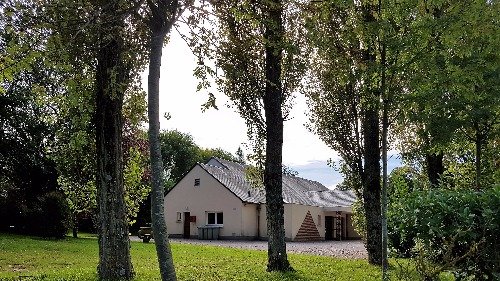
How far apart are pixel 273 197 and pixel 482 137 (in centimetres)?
529

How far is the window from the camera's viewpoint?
37125 millimetres

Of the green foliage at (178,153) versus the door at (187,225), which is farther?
the green foliage at (178,153)

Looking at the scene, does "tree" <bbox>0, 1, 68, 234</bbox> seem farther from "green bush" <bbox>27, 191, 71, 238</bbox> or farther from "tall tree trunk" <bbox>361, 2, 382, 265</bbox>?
"tall tree trunk" <bbox>361, 2, 382, 265</bbox>

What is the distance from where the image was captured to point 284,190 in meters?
39.3

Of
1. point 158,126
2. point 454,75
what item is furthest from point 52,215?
point 454,75

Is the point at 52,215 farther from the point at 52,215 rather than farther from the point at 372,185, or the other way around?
the point at 372,185

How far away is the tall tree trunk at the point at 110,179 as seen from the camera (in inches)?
387

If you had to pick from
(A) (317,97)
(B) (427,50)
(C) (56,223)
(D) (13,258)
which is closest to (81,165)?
(D) (13,258)

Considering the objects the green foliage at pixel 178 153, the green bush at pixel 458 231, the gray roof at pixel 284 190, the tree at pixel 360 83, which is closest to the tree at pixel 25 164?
the gray roof at pixel 284 190

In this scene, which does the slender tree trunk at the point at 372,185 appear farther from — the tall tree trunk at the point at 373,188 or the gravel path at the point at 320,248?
the gravel path at the point at 320,248

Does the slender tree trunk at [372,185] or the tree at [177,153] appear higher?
the tree at [177,153]

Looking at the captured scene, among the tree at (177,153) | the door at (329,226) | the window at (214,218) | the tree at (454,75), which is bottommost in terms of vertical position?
the door at (329,226)

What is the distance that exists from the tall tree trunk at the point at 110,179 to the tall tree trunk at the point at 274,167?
3.51m

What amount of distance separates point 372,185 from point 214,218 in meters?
24.4
